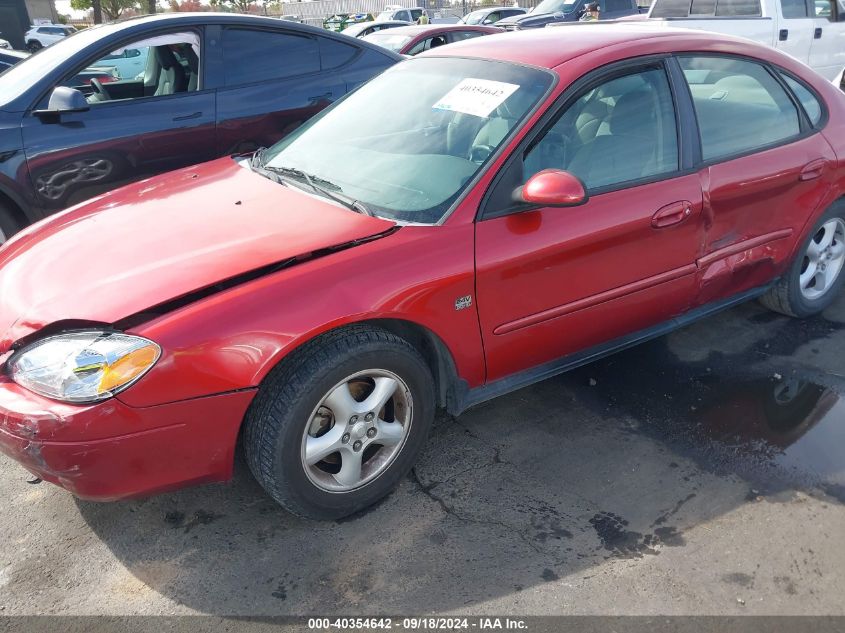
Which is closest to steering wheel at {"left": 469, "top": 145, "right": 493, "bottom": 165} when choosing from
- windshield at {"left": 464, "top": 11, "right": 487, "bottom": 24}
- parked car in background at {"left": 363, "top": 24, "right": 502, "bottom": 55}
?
parked car in background at {"left": 363, "top": 24, "right": 502, "bottom": 55}

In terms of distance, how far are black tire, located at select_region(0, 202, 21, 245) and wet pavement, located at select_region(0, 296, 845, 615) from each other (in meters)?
1.93

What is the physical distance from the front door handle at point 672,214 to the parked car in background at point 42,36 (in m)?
29.6

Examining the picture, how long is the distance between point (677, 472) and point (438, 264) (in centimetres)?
128

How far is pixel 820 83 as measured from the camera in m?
3.76

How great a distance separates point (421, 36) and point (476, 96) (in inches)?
295

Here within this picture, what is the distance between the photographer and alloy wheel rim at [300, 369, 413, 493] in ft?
7.91

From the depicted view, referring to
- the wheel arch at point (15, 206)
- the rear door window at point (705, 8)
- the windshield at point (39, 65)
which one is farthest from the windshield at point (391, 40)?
the wheel arch at point (15, 206)

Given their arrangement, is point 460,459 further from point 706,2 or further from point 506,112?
point 706,2

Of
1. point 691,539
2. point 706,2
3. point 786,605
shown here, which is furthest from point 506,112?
point 706,2

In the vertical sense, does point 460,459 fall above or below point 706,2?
below

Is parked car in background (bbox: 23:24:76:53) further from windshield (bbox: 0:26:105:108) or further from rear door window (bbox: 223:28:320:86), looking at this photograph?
rear door window (bbox: 223:28:320:86)

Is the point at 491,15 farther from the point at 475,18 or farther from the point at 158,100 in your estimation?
the point at 158,100

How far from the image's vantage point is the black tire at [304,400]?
2.28m

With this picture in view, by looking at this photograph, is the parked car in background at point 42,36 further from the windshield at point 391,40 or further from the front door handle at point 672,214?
the front door handle at point 672,214
